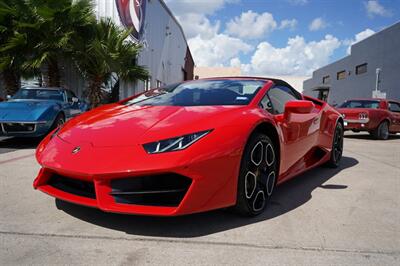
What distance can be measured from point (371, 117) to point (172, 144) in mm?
9122

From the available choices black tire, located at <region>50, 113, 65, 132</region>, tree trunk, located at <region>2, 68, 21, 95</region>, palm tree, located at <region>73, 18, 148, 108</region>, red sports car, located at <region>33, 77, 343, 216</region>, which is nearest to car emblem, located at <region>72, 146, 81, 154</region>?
red sports car, located at <region>33, 77, 343, 216</region>

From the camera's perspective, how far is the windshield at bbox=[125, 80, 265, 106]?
3070 millimetres

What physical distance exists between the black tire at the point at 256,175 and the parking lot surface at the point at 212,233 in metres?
0.11

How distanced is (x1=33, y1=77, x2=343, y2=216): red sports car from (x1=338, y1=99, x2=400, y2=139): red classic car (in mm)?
7417

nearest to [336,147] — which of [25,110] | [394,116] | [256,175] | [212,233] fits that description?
[256,175]

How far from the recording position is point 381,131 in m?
10.4

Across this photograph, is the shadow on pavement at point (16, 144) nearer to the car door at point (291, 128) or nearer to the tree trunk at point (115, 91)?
the car door at point (291, 128)

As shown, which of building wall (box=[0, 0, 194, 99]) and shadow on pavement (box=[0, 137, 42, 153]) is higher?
building wall (box=[0, 0, 194, 99])

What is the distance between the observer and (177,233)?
241cm

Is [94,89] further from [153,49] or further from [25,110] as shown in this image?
[153,49]

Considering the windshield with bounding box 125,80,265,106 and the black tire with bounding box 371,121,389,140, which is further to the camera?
the black tire with bounding box 371,121,389,140

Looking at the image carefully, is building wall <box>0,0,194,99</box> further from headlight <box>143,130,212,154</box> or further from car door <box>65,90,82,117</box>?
headlight <box>143,130,212,154</box>

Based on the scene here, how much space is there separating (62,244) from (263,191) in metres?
1.47

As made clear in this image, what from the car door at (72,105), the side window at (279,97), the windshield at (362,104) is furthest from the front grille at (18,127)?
the windshield at (362,104)
